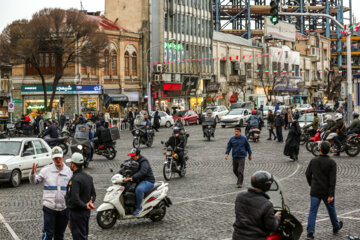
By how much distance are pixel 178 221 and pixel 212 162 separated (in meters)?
10.6

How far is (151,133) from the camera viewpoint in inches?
1095

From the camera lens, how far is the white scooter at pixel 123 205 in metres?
9.93

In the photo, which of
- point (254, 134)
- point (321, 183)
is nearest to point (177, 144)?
point (321, 183)

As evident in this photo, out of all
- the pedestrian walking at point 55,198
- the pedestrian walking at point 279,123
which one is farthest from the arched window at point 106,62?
the pedestrian walking at point 55,198

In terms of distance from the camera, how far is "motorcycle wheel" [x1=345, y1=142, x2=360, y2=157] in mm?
21750

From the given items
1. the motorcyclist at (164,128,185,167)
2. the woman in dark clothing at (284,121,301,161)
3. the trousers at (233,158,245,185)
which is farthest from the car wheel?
the woman in dark clothing at (284,121,301,161)

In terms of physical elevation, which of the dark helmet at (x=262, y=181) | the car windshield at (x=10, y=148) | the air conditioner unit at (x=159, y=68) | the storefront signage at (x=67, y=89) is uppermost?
the air conditioner unit at (x=159, y=68)

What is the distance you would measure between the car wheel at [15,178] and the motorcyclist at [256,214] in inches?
438

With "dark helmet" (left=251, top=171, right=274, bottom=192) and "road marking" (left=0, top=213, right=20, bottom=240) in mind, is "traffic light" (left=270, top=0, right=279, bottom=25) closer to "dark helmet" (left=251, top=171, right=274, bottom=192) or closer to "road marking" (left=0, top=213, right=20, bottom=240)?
"road marking" (left=0, top=213, right=20, bottom=240)

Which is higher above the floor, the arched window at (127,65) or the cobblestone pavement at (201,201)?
the arched window at (127,65)

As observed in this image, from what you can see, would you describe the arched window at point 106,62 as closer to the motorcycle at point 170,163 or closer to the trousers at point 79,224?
the motorcycle at point 170,163

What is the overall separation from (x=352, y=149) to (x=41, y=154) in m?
12.2

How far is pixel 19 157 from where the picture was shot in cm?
1596

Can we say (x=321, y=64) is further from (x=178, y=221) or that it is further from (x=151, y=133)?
(x=178, y=221)
